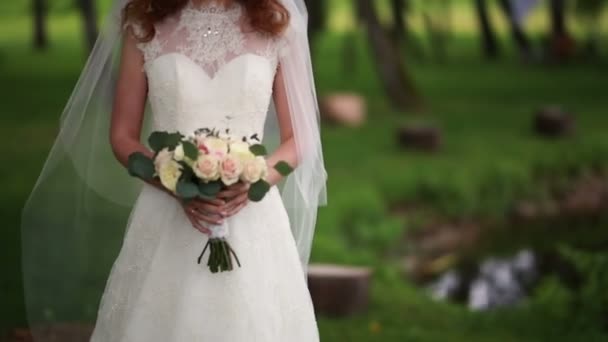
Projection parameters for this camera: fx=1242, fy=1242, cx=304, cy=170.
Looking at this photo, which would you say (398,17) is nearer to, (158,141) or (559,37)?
(559,37)

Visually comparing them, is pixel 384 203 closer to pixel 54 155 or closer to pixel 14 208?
pixel 14 208

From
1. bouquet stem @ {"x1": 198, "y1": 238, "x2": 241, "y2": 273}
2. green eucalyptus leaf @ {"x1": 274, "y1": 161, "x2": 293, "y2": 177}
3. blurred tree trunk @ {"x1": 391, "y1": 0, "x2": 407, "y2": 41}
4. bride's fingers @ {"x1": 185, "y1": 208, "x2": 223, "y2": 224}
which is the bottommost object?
blurred tree trunk @ {"x1": 391, "y1": 0, "x2": 407, "y2": 41}

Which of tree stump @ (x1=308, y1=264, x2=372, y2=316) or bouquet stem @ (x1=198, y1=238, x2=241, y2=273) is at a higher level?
bouquet stem @ (x1=198, y1=238, x2=241, y2=273)

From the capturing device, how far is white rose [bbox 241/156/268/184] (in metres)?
4.30

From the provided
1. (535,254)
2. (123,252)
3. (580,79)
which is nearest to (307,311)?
(123,252)

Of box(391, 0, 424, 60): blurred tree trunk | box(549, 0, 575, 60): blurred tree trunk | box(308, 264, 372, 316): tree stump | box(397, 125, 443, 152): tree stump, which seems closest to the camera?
box(308, 264, 372, 316): tree stump

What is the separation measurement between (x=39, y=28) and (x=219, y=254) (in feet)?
69.2

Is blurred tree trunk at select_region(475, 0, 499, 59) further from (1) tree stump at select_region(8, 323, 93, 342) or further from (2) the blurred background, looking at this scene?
(1) tree stump at select_region(8, 323, 93, 342)

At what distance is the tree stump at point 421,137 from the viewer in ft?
57.5

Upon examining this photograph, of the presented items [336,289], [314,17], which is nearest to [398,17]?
[314,17]

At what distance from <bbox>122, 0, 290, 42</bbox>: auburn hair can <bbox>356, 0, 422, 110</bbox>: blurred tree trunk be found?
1536 centimetres

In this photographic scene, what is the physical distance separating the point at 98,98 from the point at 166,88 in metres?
0.59

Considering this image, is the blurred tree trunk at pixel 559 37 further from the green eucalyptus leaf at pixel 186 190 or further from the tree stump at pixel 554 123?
the green eucalyptus leaf at pixel 186 190

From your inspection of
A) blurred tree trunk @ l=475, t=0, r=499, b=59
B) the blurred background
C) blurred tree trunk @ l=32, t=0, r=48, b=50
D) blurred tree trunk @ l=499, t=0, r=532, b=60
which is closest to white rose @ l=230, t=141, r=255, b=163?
the blurred background
